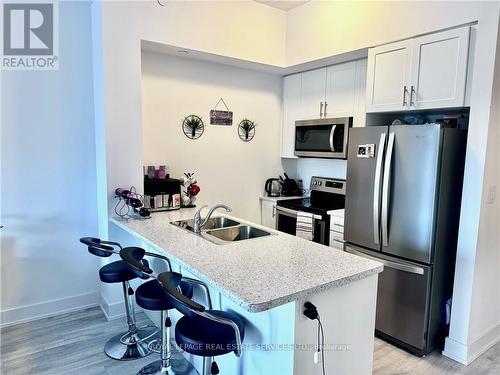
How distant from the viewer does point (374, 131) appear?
2.69 metres

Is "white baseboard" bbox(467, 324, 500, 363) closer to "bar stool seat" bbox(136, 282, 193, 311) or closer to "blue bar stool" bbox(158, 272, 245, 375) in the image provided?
"blue bar stool" bbox(158, 272, 245, 375)

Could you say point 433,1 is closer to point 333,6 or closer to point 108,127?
point 333,6

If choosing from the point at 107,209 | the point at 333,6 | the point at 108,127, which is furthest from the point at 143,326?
the point at 333,6

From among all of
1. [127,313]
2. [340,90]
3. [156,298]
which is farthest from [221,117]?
[156,298]

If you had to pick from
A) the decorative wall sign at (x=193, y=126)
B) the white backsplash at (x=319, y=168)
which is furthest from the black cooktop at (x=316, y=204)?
the decorative wall sign at (x=193, y=126)

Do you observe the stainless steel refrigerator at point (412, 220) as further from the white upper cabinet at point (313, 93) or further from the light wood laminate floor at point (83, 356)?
the white upper cabinet at point (313, 93)

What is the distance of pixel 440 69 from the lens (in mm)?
2510

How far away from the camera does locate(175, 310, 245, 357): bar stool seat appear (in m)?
1.54

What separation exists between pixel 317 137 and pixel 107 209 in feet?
7.37

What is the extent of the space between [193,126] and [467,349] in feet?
10.0

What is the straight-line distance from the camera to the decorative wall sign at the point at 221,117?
380 cm

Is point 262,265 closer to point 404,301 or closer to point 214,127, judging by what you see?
point 404,301

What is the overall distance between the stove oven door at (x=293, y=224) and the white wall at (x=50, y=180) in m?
1.94

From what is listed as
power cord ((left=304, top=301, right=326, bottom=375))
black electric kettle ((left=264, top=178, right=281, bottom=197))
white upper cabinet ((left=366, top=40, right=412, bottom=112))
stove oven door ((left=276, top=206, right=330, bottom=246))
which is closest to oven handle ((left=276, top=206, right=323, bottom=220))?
stove oven door ((left=276, top=206, right=330, bottom=246))
